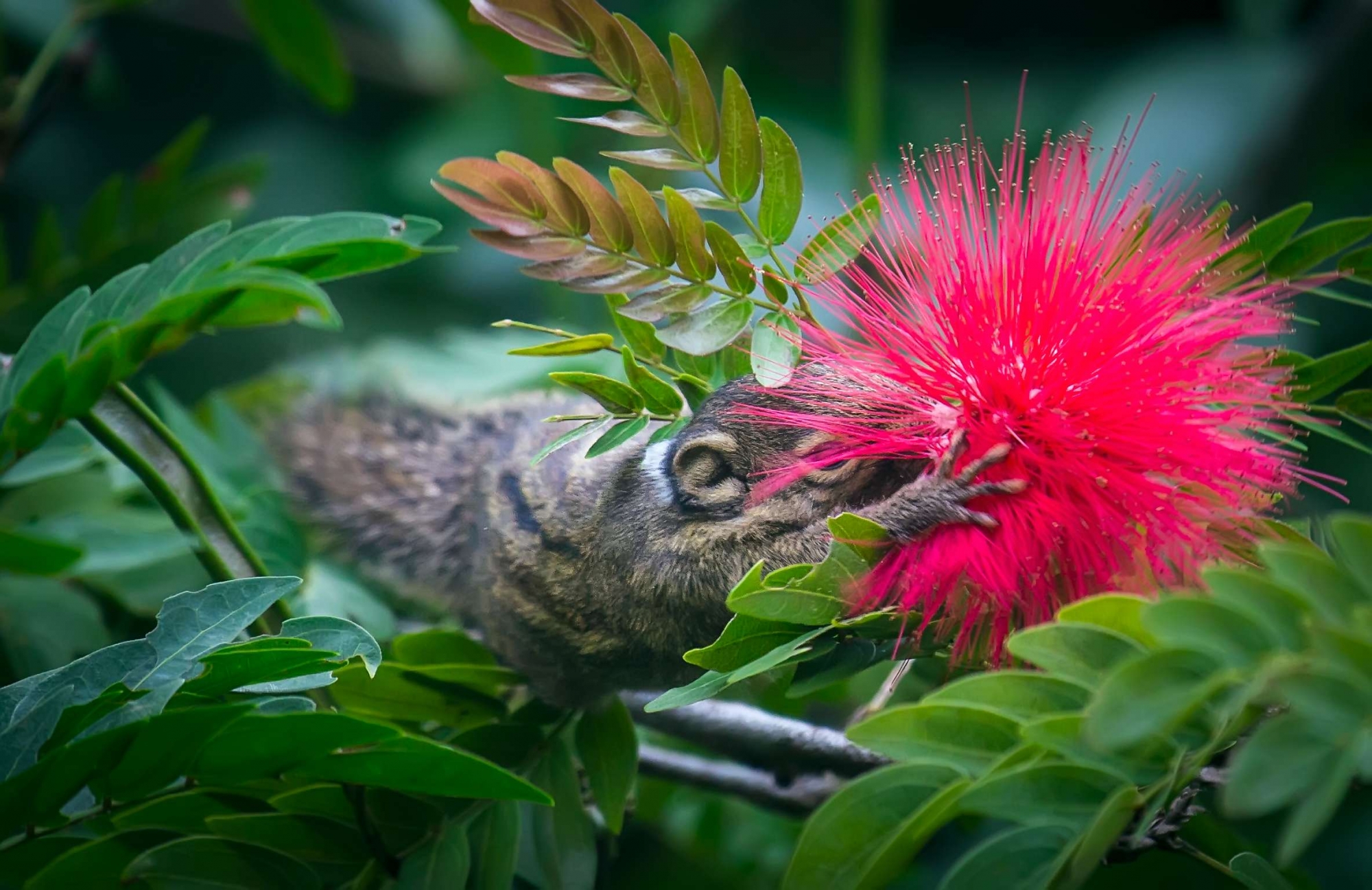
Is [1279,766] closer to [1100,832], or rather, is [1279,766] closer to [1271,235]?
[1100,832]

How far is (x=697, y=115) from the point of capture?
1.16 m

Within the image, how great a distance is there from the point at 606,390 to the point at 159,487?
57 centimetres

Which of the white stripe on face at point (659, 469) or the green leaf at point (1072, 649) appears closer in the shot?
the green leaf at point (1072, 649)

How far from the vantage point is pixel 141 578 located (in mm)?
1763

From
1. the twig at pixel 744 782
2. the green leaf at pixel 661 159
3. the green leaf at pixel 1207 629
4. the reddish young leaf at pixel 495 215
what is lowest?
the twig at pixel 744 782

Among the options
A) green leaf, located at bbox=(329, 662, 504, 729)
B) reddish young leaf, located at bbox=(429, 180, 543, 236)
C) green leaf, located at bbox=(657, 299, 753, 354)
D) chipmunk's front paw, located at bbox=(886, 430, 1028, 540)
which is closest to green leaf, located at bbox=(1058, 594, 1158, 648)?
chipmunk's front paw, located at bbox=(886, 430, 1028, 540)

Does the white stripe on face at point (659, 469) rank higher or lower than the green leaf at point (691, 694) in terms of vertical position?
higher

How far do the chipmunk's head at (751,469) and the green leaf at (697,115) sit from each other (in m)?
0.30

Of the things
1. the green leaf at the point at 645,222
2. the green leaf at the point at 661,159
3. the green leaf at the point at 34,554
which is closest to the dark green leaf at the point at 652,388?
the green leaf at the point at 645,222

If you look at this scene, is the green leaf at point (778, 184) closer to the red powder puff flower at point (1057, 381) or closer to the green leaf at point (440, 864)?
the red powder puff flower at point (1057, 381)

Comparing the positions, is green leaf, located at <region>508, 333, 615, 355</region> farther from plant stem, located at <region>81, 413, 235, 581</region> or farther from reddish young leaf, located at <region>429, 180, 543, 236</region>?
plant stem, located at <region>81, 413, 235, 581</region>

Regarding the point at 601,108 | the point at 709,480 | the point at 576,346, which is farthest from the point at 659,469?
the point at 601,108

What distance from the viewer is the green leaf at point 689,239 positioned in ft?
3.67

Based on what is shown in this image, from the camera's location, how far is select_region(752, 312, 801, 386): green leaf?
1.13m
